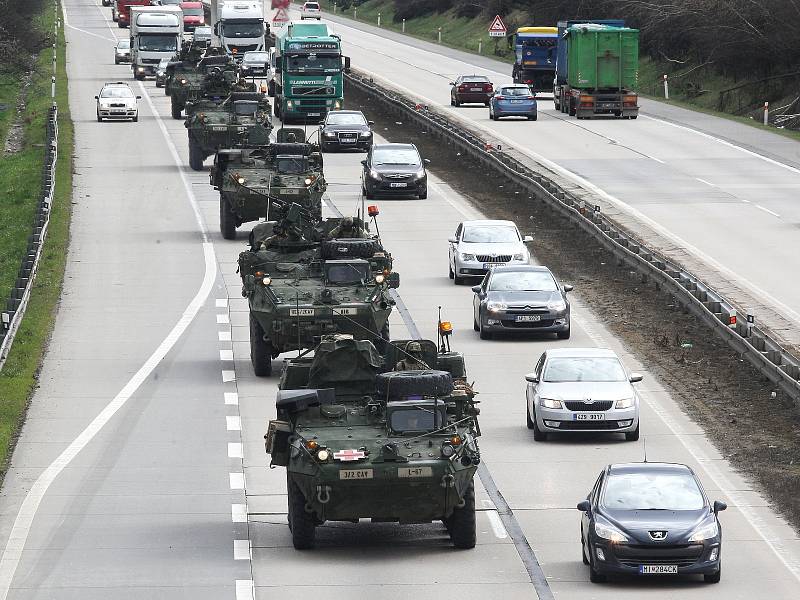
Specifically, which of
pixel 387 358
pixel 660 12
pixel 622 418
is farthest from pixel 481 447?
pixel 660 12

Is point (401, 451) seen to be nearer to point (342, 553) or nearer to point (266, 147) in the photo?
point (342, 553)

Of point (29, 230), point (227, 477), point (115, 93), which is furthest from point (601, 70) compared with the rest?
point (227, 477)

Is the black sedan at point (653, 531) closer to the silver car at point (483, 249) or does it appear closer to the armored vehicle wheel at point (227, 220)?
the silver car at point (483, 249)

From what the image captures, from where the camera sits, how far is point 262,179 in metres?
48.2

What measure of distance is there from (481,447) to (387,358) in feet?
17.3

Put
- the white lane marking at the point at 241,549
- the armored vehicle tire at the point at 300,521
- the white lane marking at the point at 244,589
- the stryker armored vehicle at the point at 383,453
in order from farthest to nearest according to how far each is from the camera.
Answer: the white lane marking at the point at 241,549
the armored vehicle tire at the point at 300,521
the stryker armored vehicle at the point at 383,453
the white lane marking at the point at 244,589

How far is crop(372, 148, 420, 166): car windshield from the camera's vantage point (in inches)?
2285

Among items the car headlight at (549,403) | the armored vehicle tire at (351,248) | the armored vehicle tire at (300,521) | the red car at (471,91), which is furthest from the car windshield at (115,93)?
the armored vehicle tire at (300,521)

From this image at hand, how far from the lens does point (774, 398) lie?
30.4 m

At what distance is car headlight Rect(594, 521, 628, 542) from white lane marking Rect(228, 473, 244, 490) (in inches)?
267

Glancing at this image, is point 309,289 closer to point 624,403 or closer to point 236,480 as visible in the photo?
point 624,403

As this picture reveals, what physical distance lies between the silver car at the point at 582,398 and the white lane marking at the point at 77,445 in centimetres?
672

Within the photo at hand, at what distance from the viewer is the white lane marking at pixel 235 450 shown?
26578 millimetres

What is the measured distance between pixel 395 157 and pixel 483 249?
15973mm
